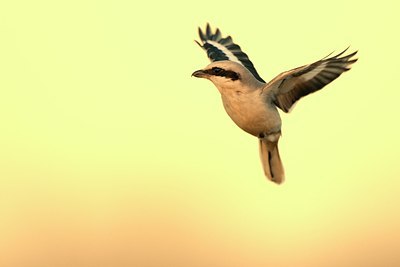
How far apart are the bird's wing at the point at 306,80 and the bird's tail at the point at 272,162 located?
0.74 meters

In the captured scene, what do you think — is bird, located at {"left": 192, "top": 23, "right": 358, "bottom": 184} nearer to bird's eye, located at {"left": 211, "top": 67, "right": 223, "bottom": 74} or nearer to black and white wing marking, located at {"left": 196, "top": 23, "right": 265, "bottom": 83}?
bird's eye, located at {"left": 211, "top": 67, "right": 223, "bottom": 74}

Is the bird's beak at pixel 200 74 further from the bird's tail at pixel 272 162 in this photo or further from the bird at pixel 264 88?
the bird's tail at pixel 272 162

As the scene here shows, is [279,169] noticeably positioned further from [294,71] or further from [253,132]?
[294,71]

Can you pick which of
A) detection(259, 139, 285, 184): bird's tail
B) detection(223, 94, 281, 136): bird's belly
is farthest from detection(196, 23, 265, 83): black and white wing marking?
detection(223, 94, 281, 136): bird's belly

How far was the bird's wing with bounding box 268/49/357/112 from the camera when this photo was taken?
725 centimetres

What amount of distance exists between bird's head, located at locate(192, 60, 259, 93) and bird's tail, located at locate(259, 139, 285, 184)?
109 centimetres

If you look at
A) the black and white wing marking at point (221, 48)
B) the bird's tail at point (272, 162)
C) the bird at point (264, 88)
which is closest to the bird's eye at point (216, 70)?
the bird at point (264, 88)

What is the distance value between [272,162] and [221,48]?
1937 mm

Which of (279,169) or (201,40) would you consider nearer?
(279,169)

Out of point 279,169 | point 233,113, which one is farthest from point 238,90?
point 279,169

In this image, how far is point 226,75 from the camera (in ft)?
23.7

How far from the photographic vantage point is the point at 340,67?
735 cm

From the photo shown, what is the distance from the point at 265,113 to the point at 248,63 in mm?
2167

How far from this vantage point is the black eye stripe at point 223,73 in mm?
7215
